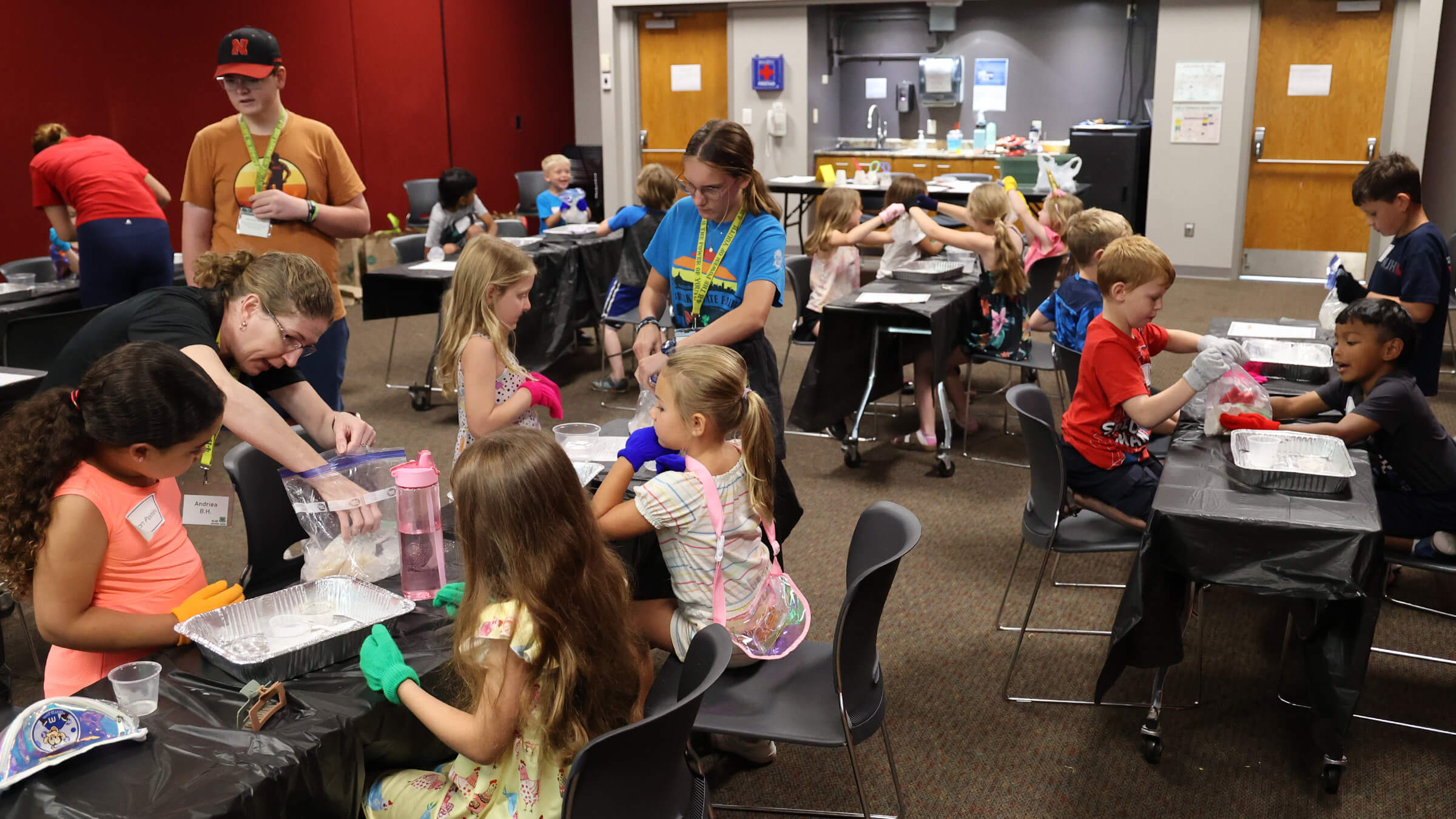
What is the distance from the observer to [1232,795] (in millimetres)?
2393

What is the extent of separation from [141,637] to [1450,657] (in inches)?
124

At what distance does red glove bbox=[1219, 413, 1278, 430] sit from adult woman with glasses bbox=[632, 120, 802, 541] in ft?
3.65

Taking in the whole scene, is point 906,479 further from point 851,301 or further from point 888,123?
point 888,123

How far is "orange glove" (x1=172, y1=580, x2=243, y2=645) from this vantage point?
1697 millimetres

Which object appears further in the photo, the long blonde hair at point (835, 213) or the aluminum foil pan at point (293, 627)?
the long blonde hair at point (835, 213)

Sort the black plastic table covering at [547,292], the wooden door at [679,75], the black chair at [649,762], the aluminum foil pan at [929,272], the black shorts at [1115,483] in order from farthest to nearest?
the wooden door at [679,75] → the black plastic table covering at [547,292] → the aluminum foil pan at [929,272] → the black shorts at [1115,483] → the black chair at [649,762]

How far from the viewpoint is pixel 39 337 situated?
402cm

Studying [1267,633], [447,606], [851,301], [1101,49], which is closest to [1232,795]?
[1267,633]

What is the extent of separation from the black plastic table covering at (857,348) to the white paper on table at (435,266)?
2.05 metres

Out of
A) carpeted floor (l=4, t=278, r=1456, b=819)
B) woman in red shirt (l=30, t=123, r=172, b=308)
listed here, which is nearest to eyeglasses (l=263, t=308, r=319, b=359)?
carpeted floor (l=4, t=278, r=1456, b=819)

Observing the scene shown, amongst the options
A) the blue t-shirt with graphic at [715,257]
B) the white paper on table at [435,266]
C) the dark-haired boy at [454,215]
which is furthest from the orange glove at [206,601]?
the dark-haired boy at [454,215]

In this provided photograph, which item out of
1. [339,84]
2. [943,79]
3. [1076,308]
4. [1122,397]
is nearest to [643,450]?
[1122,397]

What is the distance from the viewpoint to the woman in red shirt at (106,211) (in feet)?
14.3

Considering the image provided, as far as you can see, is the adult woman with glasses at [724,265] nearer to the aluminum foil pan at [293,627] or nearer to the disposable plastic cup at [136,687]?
the aluminum foil pan at [293,627]
